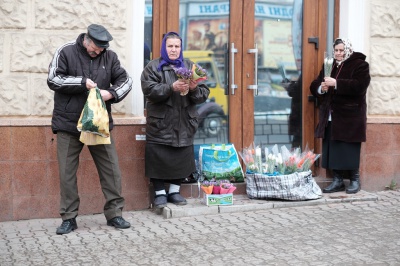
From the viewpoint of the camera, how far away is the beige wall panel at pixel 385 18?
9.51m

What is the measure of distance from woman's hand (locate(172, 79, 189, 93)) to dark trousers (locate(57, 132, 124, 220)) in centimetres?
83

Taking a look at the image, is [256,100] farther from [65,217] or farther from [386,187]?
[65,217]

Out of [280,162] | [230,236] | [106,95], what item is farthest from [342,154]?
[106,95]

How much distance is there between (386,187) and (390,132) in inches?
24.7

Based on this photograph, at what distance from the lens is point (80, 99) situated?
25.3 ft

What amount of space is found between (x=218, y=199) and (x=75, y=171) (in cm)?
155

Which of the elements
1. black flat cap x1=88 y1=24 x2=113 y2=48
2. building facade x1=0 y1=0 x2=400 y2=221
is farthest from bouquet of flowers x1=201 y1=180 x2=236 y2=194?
black flat cap x1=88 y1=24 x2=113 y2=48

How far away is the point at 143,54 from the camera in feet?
29.2

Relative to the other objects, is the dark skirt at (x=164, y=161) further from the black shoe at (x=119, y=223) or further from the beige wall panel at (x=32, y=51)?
the beige wall panel at (x=32, y=51)

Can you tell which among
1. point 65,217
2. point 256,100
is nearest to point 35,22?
point 65,217

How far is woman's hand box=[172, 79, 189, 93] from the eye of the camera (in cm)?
811

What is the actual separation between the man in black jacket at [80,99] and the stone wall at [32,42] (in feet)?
2.21

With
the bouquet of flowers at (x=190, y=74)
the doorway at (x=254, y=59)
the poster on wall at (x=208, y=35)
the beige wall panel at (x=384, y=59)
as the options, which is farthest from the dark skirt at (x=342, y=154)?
the bouquet of flowers at (x=190, y=74)

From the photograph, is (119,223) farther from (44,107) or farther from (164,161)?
(44,107)
